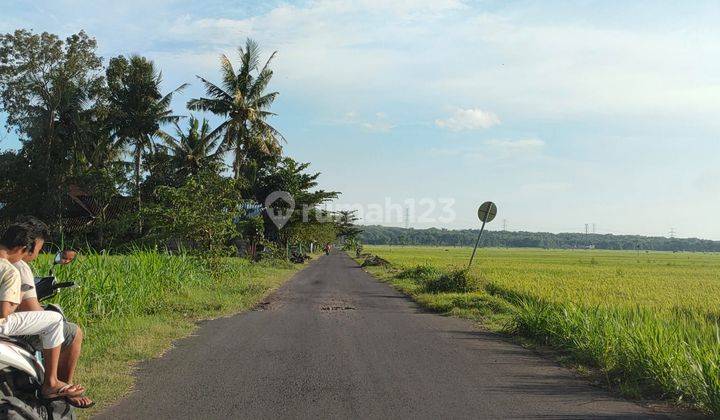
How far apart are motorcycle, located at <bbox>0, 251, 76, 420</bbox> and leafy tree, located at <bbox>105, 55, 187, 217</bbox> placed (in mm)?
33747

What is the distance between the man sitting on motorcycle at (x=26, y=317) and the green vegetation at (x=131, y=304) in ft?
3.47

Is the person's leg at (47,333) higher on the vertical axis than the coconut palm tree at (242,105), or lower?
lower

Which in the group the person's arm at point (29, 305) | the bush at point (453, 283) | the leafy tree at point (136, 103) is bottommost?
the bush at point (453, 283)

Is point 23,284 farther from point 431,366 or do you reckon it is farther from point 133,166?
point 133,166

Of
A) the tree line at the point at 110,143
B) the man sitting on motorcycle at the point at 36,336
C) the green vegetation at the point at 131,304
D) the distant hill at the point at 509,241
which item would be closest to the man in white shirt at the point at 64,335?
the man sitting on motorcycle at the point at 36,336

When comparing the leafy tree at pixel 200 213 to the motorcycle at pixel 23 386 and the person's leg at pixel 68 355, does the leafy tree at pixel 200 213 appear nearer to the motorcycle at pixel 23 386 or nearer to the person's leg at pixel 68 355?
the person's leg at pixel 68 355

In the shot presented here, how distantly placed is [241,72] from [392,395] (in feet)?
95.1

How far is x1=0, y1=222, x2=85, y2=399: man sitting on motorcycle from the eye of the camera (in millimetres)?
4066

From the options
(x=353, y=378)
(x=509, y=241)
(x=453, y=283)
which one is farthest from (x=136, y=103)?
(x=509, y=241)

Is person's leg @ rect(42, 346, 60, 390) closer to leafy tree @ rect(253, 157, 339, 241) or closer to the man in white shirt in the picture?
the man in white shirt

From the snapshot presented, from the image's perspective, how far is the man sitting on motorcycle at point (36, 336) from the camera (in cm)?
443

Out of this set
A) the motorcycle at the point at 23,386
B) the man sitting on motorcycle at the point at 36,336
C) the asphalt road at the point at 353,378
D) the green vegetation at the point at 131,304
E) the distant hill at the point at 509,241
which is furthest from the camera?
the distant hill at the point at 509,241

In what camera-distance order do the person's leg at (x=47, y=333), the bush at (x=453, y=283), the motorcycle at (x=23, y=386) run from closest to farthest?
the motorcycle at (x=23, y=386)
the person's leg at (x=47, y=333)
the bush at (x=453, y=283)

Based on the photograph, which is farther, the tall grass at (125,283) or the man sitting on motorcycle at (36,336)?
the tall grass at (125,283)
